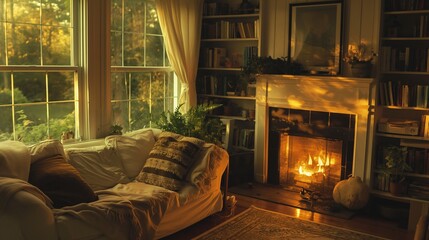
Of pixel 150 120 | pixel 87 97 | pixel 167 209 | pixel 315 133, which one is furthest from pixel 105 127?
pixel 315 133

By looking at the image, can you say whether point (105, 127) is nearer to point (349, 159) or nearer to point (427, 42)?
point (349, 159)

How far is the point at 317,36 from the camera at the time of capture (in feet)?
16.5

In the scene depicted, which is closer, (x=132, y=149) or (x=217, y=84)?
(x=132, y=149)

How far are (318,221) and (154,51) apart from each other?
2.71 metres

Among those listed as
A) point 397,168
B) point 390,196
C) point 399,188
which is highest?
point 397,168

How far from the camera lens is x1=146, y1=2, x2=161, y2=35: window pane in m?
5.17

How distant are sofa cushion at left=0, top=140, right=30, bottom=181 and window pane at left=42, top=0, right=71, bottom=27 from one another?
134 centimetres

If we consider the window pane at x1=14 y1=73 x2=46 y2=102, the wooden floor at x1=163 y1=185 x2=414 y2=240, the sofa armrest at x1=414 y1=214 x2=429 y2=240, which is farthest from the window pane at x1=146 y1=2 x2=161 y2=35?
the sofa armrest at x1=414 y1=214 x2=429 y2=240

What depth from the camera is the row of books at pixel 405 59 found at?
4441 mm

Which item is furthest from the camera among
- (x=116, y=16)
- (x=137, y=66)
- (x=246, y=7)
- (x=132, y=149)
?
(x=246, y=7)

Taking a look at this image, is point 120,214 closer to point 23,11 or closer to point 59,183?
point 59,183

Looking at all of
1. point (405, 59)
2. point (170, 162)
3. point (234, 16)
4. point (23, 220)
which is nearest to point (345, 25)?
point (405, 59)

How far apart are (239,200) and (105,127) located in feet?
5.33

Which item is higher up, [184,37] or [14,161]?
[184,37]
